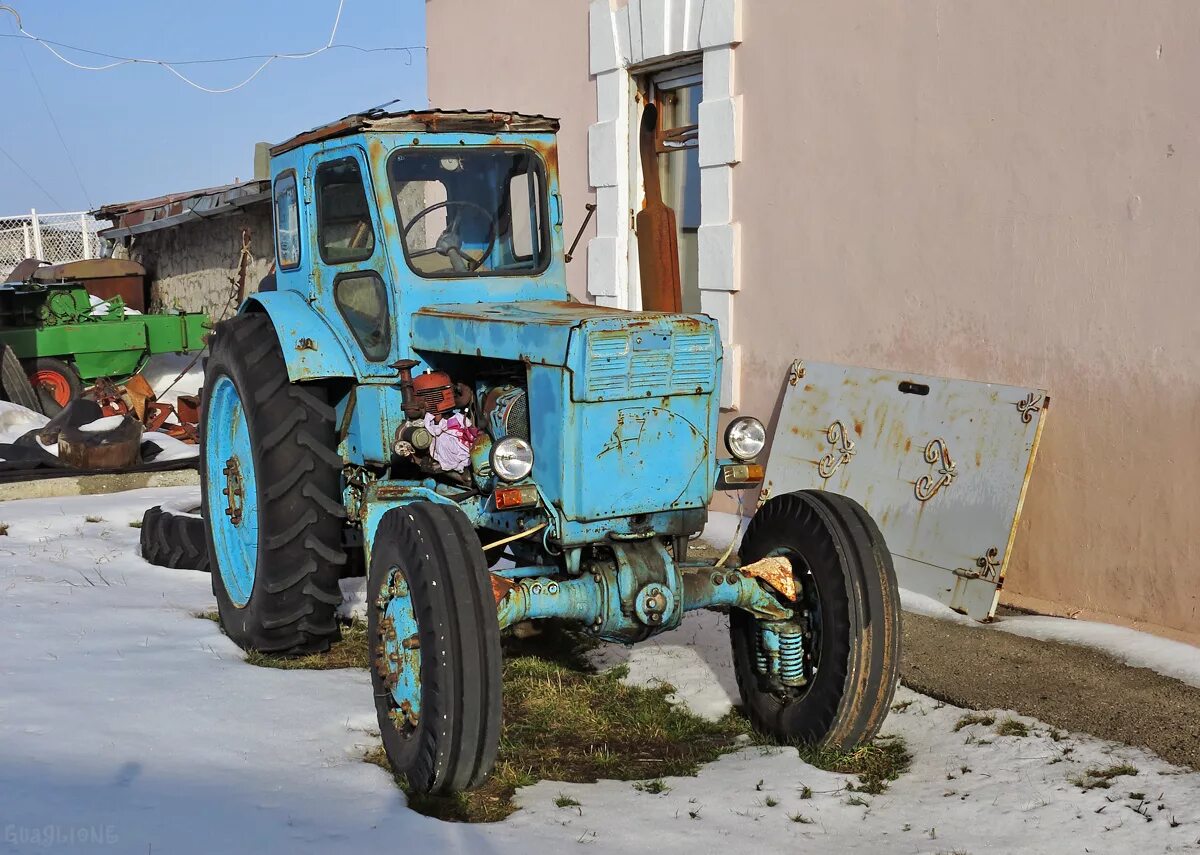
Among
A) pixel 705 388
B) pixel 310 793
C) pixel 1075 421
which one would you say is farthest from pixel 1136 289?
pixel 310 793

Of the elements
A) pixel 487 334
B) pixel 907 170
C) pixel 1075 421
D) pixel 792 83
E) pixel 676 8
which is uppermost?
pixel 676 8

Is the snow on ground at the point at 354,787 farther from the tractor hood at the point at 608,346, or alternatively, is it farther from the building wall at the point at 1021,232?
the building wall at the point at 1021,232

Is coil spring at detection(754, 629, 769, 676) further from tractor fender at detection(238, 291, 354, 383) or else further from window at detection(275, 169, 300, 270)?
window at detection(275, 169, 300, 270)

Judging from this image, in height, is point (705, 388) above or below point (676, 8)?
below

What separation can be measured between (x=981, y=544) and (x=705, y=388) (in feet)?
7.51

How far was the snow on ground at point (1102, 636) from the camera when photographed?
4.91 metres

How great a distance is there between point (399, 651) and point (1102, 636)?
3.10 metres

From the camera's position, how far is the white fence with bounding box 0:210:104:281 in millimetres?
23703

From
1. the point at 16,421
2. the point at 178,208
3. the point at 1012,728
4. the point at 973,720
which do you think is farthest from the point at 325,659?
the point at 178,208

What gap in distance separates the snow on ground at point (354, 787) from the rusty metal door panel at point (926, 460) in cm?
129

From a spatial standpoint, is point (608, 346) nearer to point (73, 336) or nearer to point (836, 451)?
point (836, 451)

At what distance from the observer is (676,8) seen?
7680 mm

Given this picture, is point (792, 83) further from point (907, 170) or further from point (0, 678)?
point (0, 678)

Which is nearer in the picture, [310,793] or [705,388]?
[310,793]
